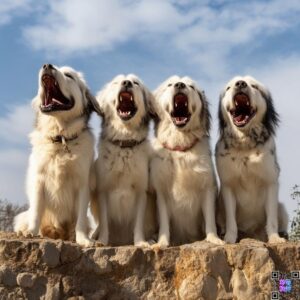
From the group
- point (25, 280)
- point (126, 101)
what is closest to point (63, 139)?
point (126, 101)

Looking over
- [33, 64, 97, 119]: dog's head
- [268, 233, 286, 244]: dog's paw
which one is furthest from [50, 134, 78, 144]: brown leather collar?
[268, 233, 286, 244]: dog's paw

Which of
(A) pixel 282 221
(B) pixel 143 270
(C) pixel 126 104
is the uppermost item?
(C) pixel 126 104

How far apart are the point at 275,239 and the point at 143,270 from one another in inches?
77.4

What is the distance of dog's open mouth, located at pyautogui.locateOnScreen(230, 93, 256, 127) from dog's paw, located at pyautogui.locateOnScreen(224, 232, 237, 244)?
1.51 metres

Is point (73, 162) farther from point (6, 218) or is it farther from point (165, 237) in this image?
point (6, 218)

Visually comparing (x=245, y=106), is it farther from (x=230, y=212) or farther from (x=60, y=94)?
(x=60, y=94)

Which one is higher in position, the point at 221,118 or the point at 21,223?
the point at 221,118

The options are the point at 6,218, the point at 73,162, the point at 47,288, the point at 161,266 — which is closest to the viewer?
the point at 47,288

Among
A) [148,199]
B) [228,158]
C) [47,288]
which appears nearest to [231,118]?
[228,158]

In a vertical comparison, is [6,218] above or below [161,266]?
above

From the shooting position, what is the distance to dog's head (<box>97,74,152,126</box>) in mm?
7883

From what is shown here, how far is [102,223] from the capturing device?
25.2 feet

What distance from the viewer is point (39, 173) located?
7.38 meters

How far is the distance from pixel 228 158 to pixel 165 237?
4.64 feet
